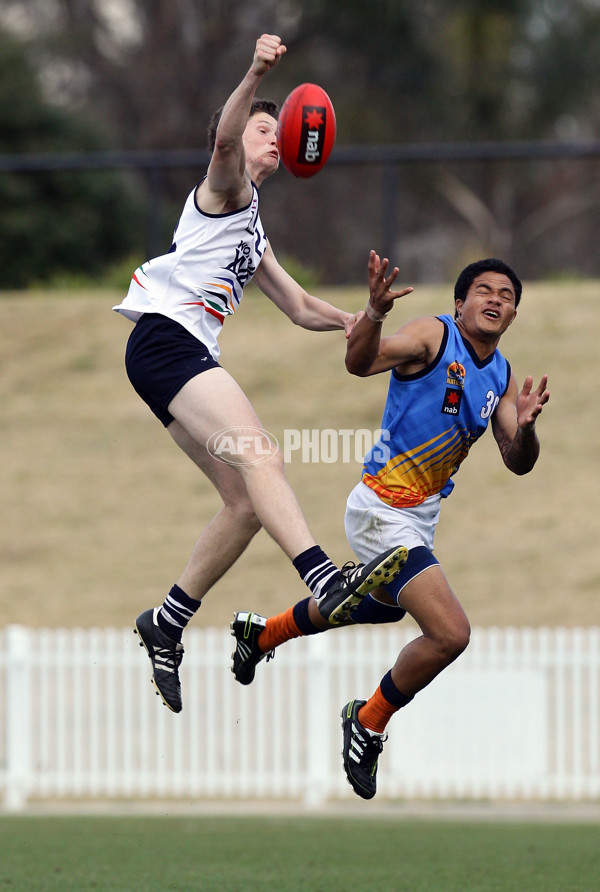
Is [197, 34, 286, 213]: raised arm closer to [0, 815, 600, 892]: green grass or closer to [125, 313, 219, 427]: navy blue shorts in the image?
[125, 313, 219, 427]: navy blue shorts

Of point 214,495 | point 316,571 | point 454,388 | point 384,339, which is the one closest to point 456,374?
point 454,388

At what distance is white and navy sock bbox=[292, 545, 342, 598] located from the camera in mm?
5543

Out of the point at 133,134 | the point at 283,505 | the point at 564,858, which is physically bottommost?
the point at 564,858

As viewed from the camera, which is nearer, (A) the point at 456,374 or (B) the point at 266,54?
(B) the point at 266,54

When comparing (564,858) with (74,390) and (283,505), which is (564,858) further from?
(74,390)

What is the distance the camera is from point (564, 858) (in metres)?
9.82

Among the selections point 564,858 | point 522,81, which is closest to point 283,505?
point 564,858

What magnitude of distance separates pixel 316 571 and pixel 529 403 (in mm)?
1313

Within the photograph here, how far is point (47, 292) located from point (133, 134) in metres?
12.5

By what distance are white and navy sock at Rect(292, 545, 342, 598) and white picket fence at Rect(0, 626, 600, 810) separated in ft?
24.6

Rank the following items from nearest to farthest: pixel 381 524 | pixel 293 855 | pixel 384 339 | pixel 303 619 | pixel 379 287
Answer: pixel 379 287
pixel 384 339
pixel 381 524
pixel 303 619
pixel 293 855

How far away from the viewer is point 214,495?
63.5ft

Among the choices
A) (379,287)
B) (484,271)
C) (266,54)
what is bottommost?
(379,287)

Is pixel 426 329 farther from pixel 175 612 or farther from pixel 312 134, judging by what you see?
pixel 175 612
